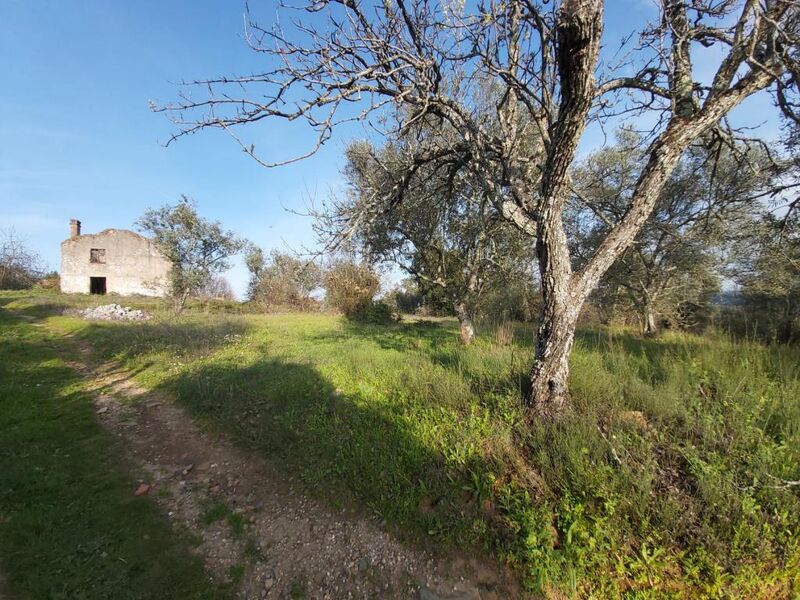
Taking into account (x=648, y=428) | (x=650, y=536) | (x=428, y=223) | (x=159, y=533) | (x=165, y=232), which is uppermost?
(x=165, y=232)

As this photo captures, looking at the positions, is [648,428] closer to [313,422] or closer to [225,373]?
[313,422]

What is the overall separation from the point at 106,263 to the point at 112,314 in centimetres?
1694

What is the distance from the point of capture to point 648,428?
11.0 feet

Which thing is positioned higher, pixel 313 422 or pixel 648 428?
pixel 648 428

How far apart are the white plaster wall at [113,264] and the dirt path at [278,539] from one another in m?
29.7

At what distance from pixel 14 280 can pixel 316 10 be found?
43427mm

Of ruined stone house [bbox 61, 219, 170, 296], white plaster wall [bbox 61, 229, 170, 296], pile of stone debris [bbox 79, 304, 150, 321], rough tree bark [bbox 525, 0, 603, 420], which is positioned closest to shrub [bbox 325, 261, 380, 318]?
pile of stone debris [bbox 79, 304, 150, 321]

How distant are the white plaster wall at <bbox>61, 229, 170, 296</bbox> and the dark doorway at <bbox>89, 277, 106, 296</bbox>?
0.37 metres

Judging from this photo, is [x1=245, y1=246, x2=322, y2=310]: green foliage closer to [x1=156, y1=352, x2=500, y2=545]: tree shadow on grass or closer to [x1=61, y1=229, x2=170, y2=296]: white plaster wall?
[x1=61, y1=229, x2=170, y2=296]: white plaster wall

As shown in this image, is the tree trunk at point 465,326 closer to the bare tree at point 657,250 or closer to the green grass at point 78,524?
the bare tree at point 657,250

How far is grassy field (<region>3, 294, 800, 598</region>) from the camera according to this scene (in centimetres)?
230

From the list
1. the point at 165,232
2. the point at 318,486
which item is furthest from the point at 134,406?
the point at 165,232

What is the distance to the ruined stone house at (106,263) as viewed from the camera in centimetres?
2786

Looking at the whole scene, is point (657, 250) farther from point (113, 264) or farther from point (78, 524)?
point (113, 264)
